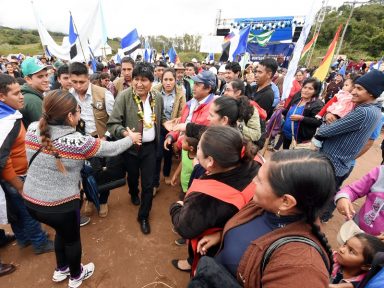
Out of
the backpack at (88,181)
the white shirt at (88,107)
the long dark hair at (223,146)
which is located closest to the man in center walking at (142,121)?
the white shirt at (88,107)

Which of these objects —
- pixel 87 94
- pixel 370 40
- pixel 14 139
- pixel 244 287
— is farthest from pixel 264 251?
pixel 370 40

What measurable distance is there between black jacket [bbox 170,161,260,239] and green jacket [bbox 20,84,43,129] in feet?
7.52

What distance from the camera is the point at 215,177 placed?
4.61ft

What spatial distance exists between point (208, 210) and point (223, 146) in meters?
0.40

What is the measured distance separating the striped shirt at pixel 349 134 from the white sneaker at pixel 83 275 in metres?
2.97

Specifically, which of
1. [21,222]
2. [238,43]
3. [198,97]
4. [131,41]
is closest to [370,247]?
[198,97]

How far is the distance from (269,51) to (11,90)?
2312cm

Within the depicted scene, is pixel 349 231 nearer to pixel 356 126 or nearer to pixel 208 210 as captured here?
pixel 356 126

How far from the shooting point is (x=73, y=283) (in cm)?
226

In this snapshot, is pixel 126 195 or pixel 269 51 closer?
pixel 126 195

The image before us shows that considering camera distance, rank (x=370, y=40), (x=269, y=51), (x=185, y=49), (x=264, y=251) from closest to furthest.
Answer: (x=264, y=251)
(x=269, y=51)
(x=370, y=40)
(x=185, y=49)

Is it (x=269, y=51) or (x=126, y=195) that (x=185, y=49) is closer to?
(x=269, y=51)

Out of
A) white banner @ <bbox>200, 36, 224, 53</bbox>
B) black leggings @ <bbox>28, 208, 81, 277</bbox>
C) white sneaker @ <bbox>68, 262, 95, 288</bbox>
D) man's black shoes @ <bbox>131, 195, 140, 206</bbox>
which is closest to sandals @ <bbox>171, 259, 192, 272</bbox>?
white sneaker @ <bbox>68, 262, 95, 288</bbox>

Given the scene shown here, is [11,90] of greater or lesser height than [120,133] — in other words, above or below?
above
